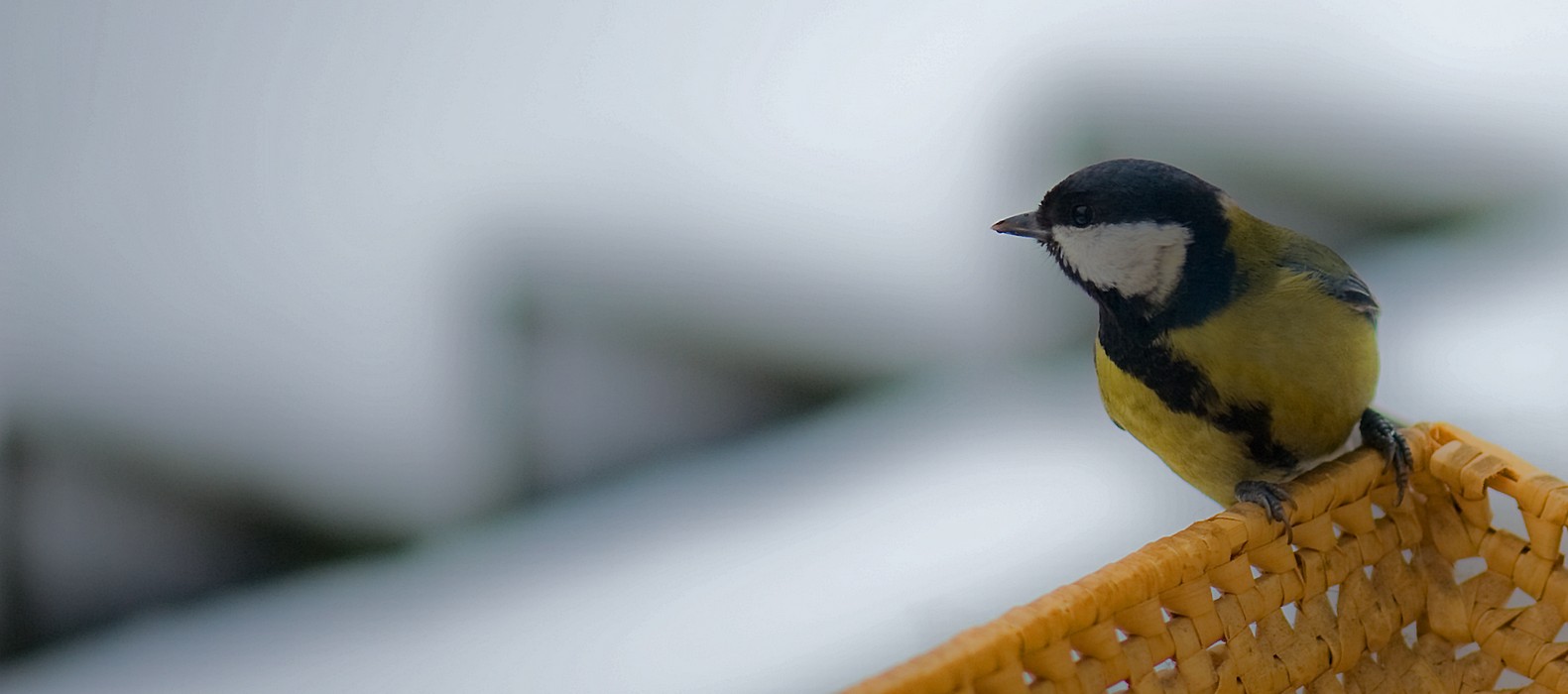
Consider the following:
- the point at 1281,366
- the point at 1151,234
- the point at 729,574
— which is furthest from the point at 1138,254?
the point at 729,574

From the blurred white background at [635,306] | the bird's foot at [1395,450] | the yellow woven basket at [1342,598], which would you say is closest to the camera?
the yellow woven basket at [1342,598]

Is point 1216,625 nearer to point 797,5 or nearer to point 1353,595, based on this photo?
point 1353,595

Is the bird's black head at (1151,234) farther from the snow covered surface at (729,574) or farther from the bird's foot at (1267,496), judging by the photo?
the snow covered surface at (729,574)

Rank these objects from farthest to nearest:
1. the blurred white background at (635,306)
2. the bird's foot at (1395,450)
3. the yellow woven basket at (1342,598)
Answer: the blurred white background at (635,306)
the bird's foot at (1395,450)
the yellow woven basket at (1342,598)

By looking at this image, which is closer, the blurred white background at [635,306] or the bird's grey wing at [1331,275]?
the bird's grey wing at [1331,275]

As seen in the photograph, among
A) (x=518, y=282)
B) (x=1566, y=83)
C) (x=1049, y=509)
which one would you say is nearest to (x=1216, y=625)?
(x=1049, y=509)

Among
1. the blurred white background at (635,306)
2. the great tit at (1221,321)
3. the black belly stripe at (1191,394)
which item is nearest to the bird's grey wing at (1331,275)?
the great tit at (1221,321)

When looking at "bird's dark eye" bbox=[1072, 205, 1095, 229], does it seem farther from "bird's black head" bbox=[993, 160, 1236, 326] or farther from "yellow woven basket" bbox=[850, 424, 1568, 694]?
"yellow woven basket" bbox=[850, 424, 1568, 694]

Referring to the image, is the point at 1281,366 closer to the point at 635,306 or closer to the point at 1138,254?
the point at 1138,254
